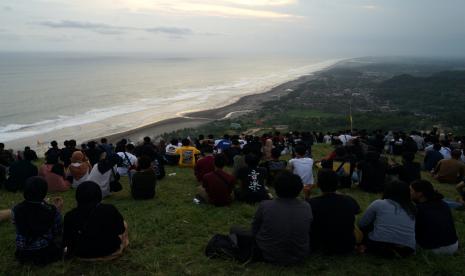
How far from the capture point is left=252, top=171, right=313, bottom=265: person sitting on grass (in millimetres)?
5102

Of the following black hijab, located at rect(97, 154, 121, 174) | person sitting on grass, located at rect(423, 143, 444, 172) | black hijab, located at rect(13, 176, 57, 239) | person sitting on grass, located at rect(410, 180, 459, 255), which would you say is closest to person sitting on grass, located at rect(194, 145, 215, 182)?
black hijab, located at rect(97, 154, 121, 174)

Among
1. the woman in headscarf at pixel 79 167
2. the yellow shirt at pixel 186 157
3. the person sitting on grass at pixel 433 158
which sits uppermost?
the woman in headscarf at pixel 79 167

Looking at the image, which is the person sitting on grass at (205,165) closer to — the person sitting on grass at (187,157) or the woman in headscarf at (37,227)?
the person sitting on grass at (187,157)

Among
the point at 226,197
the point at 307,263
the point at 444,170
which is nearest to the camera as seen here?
the point at 307,263

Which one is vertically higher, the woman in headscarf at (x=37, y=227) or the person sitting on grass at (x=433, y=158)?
the woman in headscarf at (x=37, y=227)

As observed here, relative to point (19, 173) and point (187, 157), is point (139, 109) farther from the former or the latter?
point (19, 173)

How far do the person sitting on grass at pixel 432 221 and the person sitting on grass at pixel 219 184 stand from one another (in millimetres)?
3538

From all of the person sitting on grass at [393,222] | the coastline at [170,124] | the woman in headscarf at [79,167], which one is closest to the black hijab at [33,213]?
the woman in headscarf at [79,167]

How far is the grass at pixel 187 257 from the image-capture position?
5.37m

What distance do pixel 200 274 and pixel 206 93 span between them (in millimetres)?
68838

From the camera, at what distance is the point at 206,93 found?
7325 centimetres

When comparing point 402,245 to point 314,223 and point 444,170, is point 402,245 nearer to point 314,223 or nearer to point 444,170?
point 314,223

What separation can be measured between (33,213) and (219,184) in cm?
380

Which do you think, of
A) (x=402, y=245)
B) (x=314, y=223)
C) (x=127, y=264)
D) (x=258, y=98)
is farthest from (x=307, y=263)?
(x=258, y=98)
